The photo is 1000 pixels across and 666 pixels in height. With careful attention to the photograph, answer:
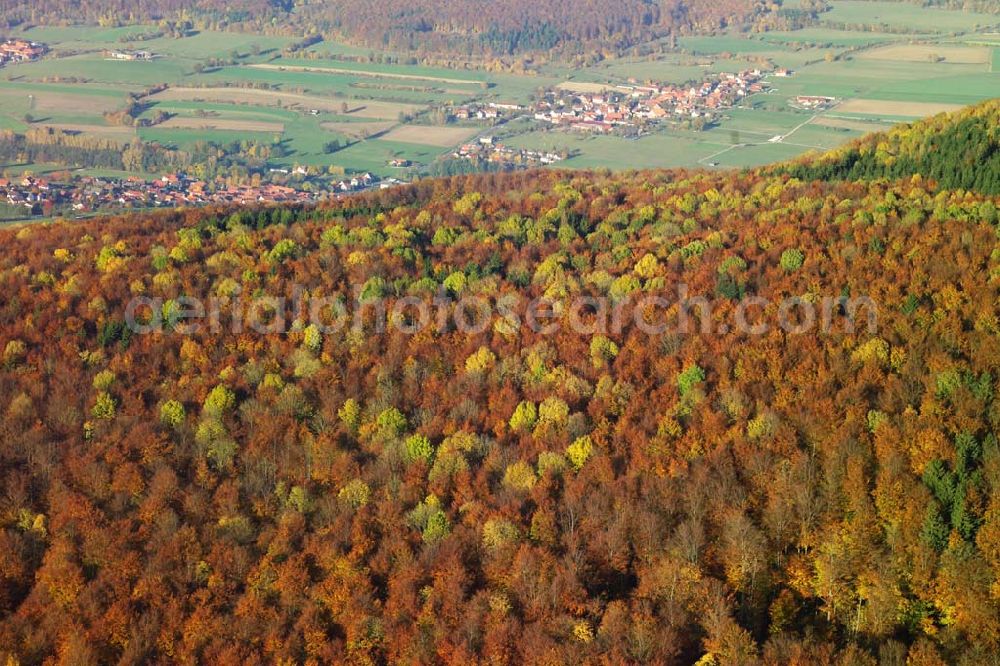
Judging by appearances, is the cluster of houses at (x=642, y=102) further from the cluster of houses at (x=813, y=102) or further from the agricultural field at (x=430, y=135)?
the agricultural field at (x=430, y=135)

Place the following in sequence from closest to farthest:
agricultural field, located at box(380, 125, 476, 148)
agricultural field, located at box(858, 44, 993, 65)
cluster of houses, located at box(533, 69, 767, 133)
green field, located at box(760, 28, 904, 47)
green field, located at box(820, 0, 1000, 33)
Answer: agricultural field, located at box(380, 125, 476, 148) < cluster of houses, located at box(533, 69, 767, 133) < agricultural field, located at box(858, 44, 993, 65) < green field, located at box(760, 28, 904, 47) < green field, located at box(820, 0, 1000, 33)

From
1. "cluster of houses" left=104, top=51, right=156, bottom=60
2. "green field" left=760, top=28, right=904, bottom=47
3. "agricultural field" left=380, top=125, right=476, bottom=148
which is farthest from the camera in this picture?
"cluster of houses" left=104, top=51, right=156, bottom=60

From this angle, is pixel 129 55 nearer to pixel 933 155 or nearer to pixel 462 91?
pixel 462 91

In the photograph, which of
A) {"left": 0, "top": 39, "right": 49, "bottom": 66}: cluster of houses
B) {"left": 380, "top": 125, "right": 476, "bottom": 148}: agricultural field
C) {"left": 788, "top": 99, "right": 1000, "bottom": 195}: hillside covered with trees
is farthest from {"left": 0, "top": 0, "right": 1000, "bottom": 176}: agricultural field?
{"left": 788, "top": 99, "right": 1000, "bottom": 195}: hillside covered with trees

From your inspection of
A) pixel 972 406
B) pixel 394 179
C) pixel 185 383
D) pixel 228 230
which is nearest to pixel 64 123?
pixel 394 179

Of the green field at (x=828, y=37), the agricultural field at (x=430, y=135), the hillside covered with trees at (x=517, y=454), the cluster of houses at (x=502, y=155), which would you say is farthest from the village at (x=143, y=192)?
the green field at (x=828, y=37)

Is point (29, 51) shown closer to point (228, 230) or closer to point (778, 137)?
point (778, 137)

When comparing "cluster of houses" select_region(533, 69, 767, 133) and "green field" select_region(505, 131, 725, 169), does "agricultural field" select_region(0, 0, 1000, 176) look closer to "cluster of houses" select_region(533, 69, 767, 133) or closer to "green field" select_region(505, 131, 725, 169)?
"green field" select_region(505, 131, 725, 169)
